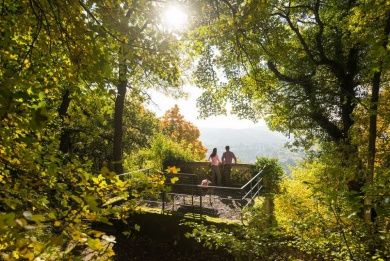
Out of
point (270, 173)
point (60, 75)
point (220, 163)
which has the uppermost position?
point (60, 75)

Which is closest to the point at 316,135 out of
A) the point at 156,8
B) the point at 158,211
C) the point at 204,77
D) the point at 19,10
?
the point at 204,77

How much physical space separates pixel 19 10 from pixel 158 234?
9.40m

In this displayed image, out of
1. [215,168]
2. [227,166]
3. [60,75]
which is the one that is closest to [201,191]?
[215,168]

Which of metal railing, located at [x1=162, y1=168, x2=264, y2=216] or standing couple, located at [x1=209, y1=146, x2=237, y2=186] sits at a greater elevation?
standing couple, located at [x1=209, y1=146, x2=237, y2=186]

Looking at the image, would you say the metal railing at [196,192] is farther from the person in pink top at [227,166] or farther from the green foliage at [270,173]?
the person in pink top at [227,166]

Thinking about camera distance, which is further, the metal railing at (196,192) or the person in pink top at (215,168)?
the person in pink top at (215,168)

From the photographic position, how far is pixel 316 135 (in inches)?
691

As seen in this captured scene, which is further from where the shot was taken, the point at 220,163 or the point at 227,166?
the point at 227,166

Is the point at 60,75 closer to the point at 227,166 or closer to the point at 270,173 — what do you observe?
the point at 227,166

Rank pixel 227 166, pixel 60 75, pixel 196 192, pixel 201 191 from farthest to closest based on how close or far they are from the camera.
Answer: pixel 227 166, pixel 201 191, pixel 196 192, pixel 60 75

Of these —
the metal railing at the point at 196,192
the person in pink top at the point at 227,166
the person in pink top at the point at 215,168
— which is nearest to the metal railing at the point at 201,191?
the metal railing at the point at 196,192

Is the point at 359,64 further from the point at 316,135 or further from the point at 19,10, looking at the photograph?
the point at 19,10

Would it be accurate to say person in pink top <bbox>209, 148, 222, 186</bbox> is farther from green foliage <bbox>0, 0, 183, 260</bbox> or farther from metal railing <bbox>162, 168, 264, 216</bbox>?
green foliage <bbox>0, 0, 183, 260</bbox>

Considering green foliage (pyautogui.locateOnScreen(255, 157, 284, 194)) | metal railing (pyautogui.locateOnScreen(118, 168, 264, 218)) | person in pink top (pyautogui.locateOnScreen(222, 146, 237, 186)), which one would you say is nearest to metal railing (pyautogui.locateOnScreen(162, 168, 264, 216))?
metal railing (pyautogui.locateOnScreen(118, 168, 264, 218))
